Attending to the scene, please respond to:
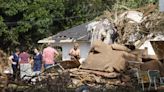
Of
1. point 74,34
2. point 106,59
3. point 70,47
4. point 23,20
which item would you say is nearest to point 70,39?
point 70,47

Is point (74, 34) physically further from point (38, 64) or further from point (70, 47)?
point (38, 64)

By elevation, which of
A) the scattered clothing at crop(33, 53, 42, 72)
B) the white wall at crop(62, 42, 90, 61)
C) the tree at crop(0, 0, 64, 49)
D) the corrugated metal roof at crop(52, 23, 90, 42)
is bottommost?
the white wall at crop(62, 42, 90, 61)

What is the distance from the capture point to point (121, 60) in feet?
50.5

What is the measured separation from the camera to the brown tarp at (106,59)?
49.6ft

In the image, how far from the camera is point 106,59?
15609 mm

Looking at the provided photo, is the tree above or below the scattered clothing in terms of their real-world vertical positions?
above

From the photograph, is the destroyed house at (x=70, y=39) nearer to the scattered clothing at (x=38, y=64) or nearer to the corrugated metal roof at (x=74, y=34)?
the corrugated metal roof at (x=74, y=34)

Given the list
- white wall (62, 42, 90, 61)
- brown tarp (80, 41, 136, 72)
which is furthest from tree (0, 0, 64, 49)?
brown tarp (80, 41, 136, 72)

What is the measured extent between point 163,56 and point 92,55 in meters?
3.47

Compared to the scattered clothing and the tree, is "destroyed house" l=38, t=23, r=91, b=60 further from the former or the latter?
the scattered clothing

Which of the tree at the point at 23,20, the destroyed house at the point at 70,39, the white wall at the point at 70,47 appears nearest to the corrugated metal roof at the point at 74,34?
the destroyed house at the point at 70,39

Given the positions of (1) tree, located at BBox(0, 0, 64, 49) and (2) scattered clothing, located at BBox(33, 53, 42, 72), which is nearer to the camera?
(2) scattered clothing, located at BBox(33, 53, 42, 72)

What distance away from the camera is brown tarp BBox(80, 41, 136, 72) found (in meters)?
15.1

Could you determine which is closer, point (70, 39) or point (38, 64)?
point (38, 64)
